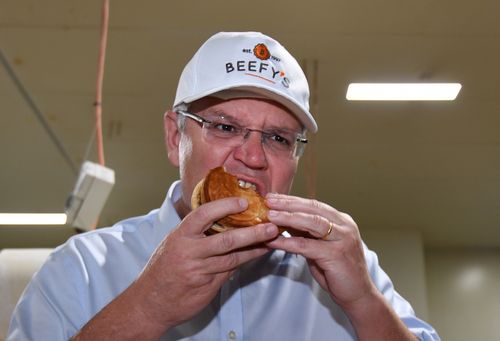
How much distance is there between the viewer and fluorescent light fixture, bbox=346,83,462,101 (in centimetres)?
480

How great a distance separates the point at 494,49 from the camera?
4441 mm

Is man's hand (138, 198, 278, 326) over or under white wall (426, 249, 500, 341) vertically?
under

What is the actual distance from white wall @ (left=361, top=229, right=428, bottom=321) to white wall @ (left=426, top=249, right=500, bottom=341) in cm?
70

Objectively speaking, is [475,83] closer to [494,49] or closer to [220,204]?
[494,49]

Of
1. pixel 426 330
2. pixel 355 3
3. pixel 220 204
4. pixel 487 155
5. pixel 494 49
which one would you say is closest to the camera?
pixel 220 204

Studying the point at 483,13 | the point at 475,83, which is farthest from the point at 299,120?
the point at 475,83

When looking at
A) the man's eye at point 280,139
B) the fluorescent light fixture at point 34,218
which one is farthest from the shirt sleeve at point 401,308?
the fluorescent light fixture at point 34,218

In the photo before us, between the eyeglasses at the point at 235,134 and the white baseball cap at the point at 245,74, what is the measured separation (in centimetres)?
5

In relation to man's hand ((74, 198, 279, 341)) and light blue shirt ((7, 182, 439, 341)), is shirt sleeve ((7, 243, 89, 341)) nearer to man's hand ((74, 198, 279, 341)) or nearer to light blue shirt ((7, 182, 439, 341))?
light blue shirt ((7, 182, 439, 341))

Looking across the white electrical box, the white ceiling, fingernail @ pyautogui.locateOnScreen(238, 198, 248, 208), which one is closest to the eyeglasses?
fingernail @ pyautogui.locateOnScreen(238, 198, 248, 208)

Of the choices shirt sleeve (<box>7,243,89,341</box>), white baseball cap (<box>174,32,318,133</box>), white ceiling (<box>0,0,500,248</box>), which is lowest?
shirt sleeve (<box>7,243,89,341</box>)

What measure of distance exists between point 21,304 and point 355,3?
3178mm

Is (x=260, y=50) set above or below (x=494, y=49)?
below

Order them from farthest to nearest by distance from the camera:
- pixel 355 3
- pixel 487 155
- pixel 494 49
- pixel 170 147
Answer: pixel 487 155
pixel 494 49
pixel 355 3
pixel 170 147
